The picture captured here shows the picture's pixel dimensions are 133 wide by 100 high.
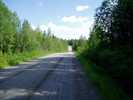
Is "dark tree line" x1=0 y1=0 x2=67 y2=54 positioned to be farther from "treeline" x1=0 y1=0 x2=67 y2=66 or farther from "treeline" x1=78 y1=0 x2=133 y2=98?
"treeline" x1=78 y1=0 x2=133 y2=98

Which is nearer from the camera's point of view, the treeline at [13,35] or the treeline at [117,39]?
the treeline at [117,39]

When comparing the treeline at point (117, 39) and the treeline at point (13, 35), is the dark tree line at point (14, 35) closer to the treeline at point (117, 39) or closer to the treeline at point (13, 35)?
the treeline at point (13, 35)

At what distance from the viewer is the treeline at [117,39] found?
12892 mm

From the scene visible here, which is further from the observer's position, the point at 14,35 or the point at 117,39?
the point at 14,35

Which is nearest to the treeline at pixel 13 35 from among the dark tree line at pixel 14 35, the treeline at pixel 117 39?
the dark tree line at pixel 14 35

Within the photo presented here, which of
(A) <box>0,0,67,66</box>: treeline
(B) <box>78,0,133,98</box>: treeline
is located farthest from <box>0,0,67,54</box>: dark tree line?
(B) <box>78,0,133,98</box>: treeline

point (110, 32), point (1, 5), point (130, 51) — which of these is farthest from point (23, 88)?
point (1, 5)

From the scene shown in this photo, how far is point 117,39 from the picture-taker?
21.5m

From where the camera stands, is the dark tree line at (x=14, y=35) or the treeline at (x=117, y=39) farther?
the dark tree line at (x=14, y=35)

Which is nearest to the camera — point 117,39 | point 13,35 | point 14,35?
point 117,39

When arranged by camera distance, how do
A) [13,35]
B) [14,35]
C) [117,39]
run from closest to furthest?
1. [117,39]
2. [13,35]
3. [14,35]

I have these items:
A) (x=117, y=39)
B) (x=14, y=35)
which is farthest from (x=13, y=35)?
(x=117, y=39)

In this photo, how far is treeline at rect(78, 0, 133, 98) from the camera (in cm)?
1289

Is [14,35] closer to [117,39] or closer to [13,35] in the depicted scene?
[13,35]
